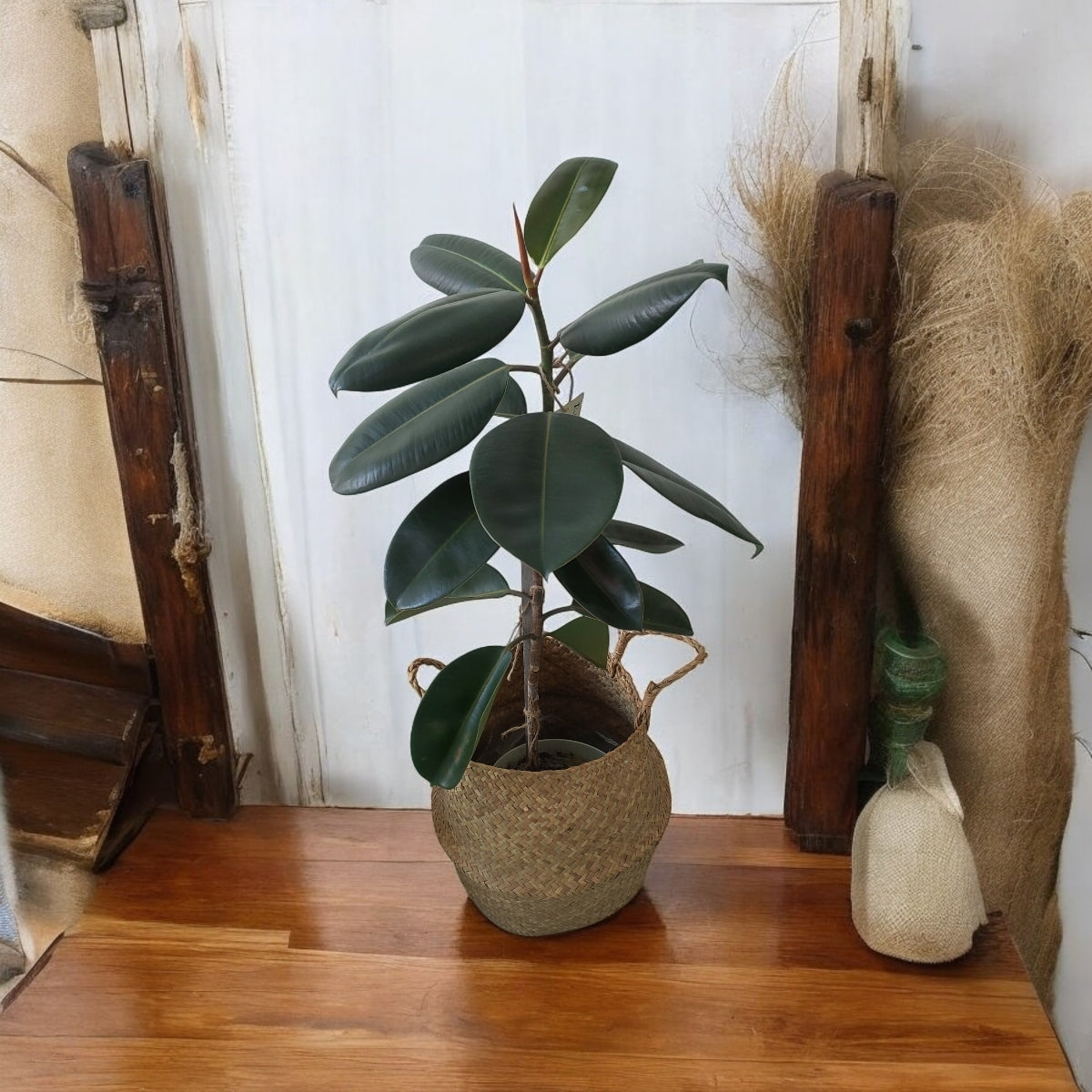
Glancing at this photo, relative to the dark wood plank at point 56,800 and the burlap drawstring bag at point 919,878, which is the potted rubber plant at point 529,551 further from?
the dark wood plank at point 56,800

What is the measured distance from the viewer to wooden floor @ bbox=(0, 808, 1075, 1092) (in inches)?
43.1

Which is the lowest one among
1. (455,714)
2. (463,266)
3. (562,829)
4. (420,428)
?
(562,829)

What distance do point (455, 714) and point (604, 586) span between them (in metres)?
0.21

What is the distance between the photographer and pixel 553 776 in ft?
3.78

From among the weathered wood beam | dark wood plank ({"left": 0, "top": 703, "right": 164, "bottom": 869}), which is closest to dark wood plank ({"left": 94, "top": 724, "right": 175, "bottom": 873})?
dark wood plank ({"left": 0, "top": 703, "right": 164, "bottom": 869})

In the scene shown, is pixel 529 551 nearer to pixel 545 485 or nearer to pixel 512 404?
pixel 545 485

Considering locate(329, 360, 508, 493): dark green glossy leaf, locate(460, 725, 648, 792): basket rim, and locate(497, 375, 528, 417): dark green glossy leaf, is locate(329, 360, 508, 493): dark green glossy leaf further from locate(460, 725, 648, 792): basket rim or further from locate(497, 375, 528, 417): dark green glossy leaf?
locate(460, 725, 648, 792): basket rim

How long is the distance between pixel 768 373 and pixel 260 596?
75cm

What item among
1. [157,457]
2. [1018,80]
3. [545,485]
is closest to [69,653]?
[157,457]

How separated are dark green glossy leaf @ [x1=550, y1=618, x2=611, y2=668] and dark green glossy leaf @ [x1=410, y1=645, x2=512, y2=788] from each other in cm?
13

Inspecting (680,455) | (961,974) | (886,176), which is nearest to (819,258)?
(886,176)

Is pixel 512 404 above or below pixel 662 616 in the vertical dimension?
above

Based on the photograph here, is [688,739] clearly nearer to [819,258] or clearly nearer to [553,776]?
[553,776]

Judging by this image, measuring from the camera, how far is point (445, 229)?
1.31 metres
